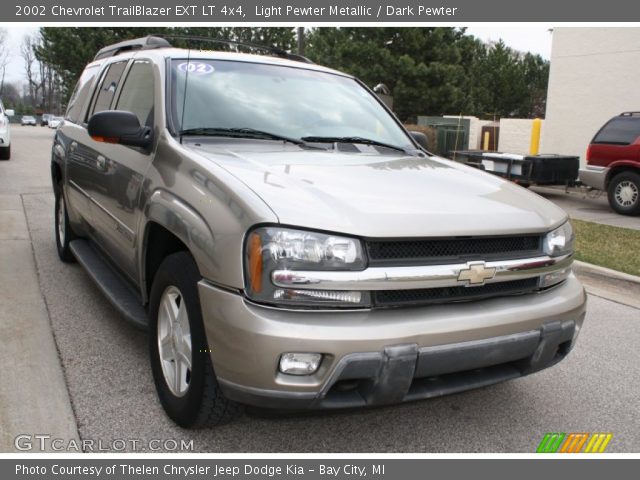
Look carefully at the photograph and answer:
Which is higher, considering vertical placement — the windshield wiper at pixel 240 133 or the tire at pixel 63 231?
the windshield wiper at pixel 240 133

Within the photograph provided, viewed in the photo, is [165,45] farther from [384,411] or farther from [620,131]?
[620,131]

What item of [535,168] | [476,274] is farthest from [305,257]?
[535,168]

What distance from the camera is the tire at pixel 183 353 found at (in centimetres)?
265

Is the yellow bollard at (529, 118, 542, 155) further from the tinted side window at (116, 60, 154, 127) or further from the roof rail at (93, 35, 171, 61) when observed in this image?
the tinted side window at (116, 60, 154, 127)

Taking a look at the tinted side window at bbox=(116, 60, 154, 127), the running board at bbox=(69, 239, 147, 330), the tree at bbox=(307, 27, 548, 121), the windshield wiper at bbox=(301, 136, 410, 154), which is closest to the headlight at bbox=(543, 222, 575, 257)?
the windshield wiper at bbox=(301, 136, 410, 154)

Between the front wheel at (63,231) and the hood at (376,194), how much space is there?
117 inches

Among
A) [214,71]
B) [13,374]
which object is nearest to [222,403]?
[13,374]

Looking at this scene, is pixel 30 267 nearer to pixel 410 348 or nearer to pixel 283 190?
pixel 283 190

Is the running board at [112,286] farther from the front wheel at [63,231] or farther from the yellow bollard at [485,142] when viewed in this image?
the yellow bollard at [485,142]

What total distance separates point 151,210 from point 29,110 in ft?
325

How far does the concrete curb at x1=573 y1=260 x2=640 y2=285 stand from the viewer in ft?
20.3

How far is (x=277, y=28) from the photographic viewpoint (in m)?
36.6

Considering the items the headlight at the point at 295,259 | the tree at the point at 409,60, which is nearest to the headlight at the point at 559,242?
the headlight at the point at 295,259

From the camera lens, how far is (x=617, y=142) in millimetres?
11711
